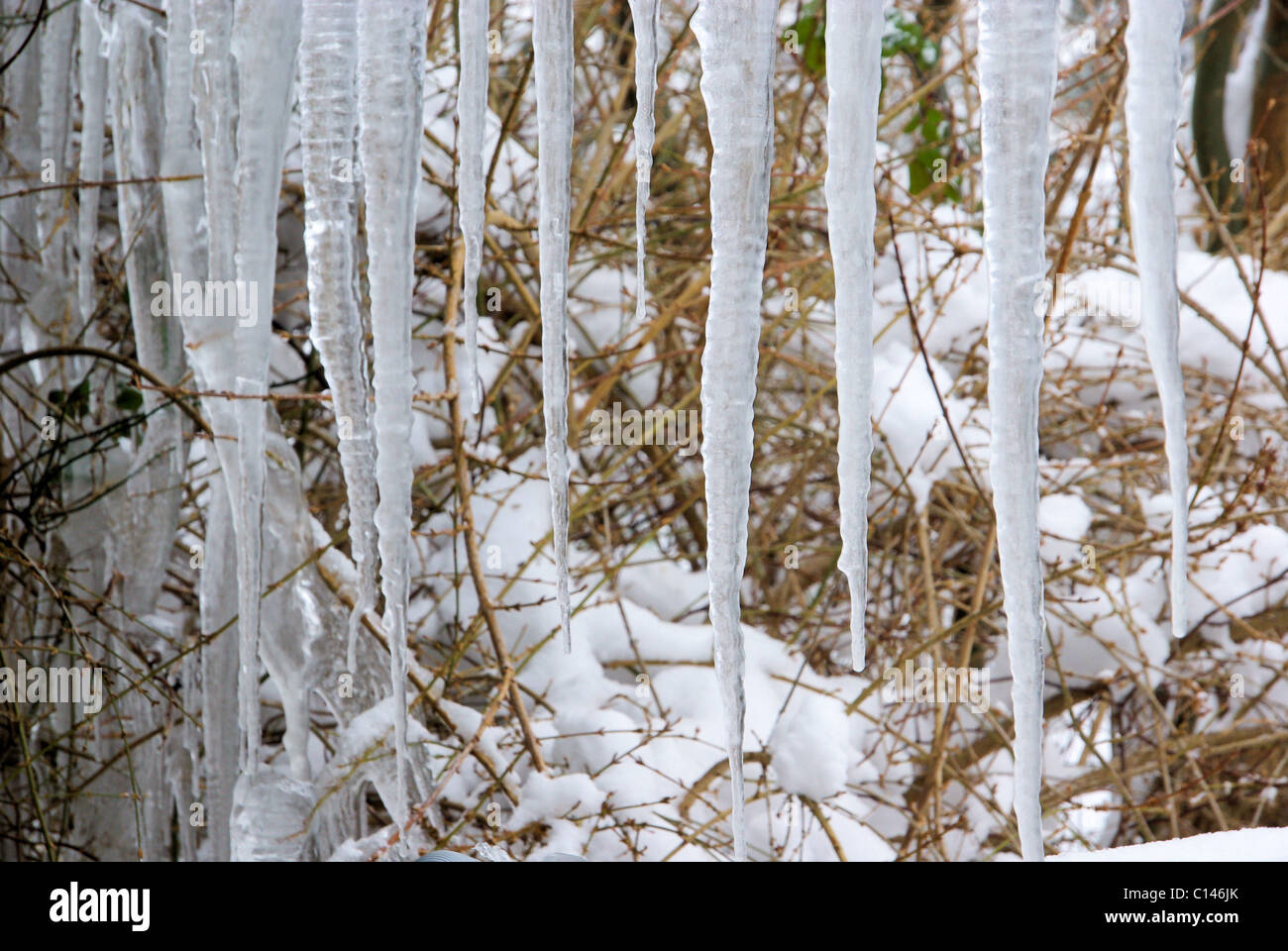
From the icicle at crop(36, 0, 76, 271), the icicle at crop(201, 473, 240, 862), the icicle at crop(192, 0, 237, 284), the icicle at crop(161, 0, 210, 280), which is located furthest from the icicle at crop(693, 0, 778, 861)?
the icicle at crop(36, 0, 76, 271)

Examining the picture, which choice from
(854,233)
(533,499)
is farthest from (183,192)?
(533,499)

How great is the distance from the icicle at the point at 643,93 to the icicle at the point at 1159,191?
44cm

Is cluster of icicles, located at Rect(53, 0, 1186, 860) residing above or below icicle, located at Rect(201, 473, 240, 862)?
above

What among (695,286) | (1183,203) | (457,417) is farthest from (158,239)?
(1183,203)

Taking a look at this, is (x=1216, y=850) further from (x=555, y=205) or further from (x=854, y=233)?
(x=555, y=205)

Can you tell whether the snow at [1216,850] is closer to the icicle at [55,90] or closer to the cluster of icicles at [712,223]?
the cluster of icicles at [712,223]

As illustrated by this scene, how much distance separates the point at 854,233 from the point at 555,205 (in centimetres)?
33

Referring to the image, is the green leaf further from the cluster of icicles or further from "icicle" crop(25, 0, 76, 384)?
the cluster of icicles

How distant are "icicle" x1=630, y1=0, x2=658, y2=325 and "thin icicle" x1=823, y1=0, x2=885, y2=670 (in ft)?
0.61

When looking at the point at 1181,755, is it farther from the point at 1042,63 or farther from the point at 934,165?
the point at 1042,63


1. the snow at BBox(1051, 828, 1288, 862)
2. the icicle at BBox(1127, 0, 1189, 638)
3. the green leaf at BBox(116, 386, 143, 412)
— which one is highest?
the green leaf at BBox(116, 386, 143, 412)

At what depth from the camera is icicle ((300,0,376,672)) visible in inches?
45.1

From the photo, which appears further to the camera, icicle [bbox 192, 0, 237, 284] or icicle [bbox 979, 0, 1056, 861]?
icicle [bbox 192, 0, 237, 284]

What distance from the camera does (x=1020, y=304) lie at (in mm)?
962
